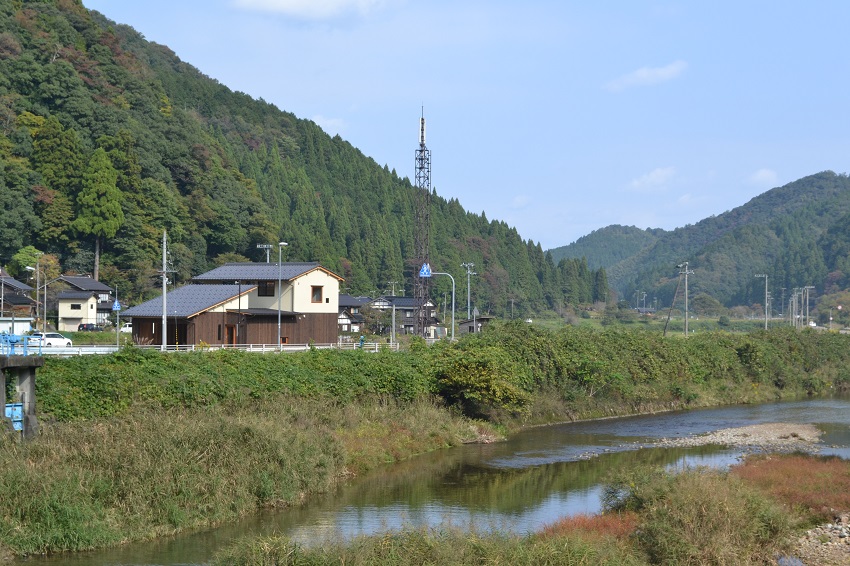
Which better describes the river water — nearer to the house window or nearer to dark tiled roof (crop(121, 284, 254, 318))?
dark tiled roof (crop(121, 284, 254, 318))

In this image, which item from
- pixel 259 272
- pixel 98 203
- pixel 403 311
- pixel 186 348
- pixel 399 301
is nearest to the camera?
pixel 186 348

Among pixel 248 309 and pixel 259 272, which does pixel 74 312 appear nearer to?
pixel 259 272

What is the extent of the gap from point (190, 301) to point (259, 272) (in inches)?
209

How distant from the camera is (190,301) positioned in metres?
46.3

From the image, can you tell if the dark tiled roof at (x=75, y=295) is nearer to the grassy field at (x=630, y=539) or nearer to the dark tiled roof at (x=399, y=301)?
the dark tiled roof at (x=399, y=301)

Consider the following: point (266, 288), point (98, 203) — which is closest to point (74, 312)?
point (98, 203)

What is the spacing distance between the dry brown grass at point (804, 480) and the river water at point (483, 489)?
1.89 metres

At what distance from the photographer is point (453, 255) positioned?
409 ft

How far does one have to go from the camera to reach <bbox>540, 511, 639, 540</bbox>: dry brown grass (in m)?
20.8

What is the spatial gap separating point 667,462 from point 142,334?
25.8 meters

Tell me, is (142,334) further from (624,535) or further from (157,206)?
(157,206)

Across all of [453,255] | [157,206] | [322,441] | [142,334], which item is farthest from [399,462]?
[453,255]

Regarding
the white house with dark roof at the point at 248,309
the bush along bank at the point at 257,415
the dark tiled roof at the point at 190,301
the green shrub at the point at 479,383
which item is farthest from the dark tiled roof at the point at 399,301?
the green shrub at the point at 479,383

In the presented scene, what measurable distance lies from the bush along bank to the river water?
896 mm
